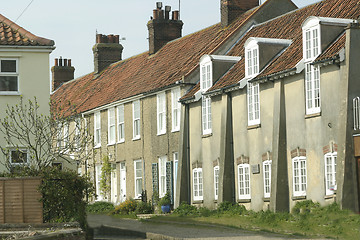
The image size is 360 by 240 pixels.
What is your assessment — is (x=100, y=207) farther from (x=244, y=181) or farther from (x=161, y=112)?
(x=244, y=181)

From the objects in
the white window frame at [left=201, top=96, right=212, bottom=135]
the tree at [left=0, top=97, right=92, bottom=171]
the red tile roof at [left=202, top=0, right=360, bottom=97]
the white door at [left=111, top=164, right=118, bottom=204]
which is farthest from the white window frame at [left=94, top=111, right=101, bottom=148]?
the tree at [left=0, top=97, right=92, bottom=171]

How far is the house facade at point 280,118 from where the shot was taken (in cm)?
2450

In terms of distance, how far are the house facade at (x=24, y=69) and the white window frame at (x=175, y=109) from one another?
765cm

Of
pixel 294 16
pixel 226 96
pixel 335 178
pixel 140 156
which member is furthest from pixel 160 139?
pixel 335 178

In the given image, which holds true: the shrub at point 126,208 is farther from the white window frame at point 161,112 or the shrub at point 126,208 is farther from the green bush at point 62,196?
the green bush at point 62,196

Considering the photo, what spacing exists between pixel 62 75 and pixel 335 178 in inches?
A: 1584

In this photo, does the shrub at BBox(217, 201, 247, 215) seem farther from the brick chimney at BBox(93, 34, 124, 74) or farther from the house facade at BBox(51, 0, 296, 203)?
the brick chimney at BBox(93, 34, 124, 74)

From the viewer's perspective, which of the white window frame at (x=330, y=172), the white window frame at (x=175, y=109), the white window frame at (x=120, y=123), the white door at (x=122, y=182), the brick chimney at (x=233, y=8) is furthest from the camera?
the white window frame at (x=120, y=123)

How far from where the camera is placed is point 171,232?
80.5 ft

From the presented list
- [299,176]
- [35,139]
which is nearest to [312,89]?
[299,176]

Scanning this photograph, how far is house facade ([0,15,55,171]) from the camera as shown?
29.9 metres

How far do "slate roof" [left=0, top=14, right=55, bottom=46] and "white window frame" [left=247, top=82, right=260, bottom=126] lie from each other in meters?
8.00

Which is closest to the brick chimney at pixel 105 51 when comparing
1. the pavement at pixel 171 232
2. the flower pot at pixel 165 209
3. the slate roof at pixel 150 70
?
the slate roof at pixel 150 70

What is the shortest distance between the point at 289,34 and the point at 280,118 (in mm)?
4926
